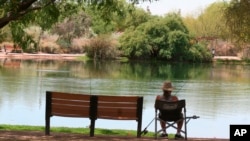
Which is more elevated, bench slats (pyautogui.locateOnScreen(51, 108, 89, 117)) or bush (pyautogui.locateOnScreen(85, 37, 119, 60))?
bush (pyautogui.locateOnScreen(85, 37, 119, 60))

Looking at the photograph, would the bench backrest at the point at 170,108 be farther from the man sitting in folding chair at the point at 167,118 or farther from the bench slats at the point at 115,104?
the bench slats at the point at 115,104

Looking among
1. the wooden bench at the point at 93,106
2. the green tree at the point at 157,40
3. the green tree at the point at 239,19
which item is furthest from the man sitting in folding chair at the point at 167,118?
the green tree at the point at 157,40

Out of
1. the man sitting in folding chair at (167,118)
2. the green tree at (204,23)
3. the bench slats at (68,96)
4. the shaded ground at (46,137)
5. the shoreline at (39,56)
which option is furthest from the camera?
the green tree at (204,23)

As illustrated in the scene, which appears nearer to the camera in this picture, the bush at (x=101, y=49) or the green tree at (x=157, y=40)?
the bush at (x=101, y=49)

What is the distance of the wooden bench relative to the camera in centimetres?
815

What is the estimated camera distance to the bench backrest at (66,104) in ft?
26.8

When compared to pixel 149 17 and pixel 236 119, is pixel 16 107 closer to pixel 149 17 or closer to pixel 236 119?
pixel 236 119

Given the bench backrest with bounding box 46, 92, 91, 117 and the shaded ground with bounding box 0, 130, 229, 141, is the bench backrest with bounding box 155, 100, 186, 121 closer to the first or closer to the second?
the shaded ground with bounding box 0, 130, 229, 141

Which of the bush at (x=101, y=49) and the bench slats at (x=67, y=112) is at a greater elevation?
the bush at (x=101, y=49)

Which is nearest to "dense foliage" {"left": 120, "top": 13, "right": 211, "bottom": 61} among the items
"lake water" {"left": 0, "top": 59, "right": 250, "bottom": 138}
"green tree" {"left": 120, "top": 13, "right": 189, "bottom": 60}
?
"green tree" {"left": 120, "top": 13, "right": 189, "bottom": 60}

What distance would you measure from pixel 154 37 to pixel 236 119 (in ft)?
135

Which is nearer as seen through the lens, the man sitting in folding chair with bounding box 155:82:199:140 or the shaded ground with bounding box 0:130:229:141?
the shaded ground with bounding box 0:130:229:141

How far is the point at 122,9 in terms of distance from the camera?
9.94 metres

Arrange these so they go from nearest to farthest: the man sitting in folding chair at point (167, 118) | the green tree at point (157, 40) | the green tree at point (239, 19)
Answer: the man sitting in folding chair at point (167, 118) < the green tree at point (239, 19) < the green tree at point (157, 40)
